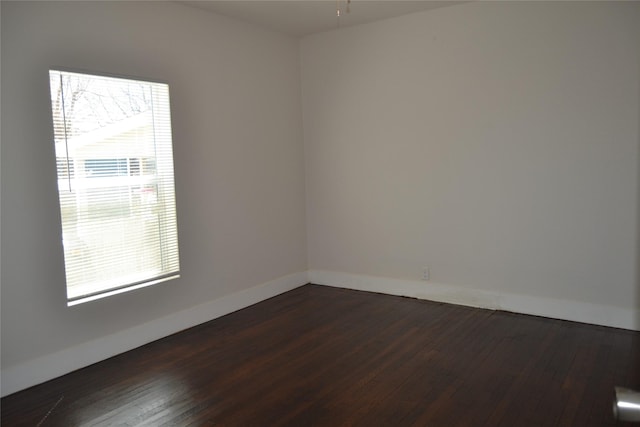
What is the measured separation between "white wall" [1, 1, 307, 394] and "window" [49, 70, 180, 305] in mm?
90

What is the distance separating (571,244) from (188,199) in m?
3.39

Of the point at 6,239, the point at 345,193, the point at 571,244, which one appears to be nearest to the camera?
the point at 6,239

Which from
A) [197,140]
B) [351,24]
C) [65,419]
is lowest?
[65,419]

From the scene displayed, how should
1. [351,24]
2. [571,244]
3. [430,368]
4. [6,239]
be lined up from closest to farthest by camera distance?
1. [6,239]
2. [430,368]
3. [571,244]
4. [351,24]

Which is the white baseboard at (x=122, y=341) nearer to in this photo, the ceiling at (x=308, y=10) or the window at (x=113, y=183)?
the window at (x=113, y=183)

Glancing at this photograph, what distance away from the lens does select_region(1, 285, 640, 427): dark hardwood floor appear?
2.79 metres

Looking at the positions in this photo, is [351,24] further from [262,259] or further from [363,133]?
[262,259]

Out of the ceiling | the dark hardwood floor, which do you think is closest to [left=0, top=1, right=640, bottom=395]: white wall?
the ceiling

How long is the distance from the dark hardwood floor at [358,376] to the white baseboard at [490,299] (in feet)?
0.39

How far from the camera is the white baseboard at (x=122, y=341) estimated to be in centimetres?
321

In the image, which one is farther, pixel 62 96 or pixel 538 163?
pixel 538 163

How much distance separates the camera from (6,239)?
10.2 feet

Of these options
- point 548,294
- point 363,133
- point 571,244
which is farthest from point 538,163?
point 363,133

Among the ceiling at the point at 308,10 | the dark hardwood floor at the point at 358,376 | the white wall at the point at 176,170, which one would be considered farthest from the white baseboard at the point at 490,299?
the ceiling at the point at 308,10
